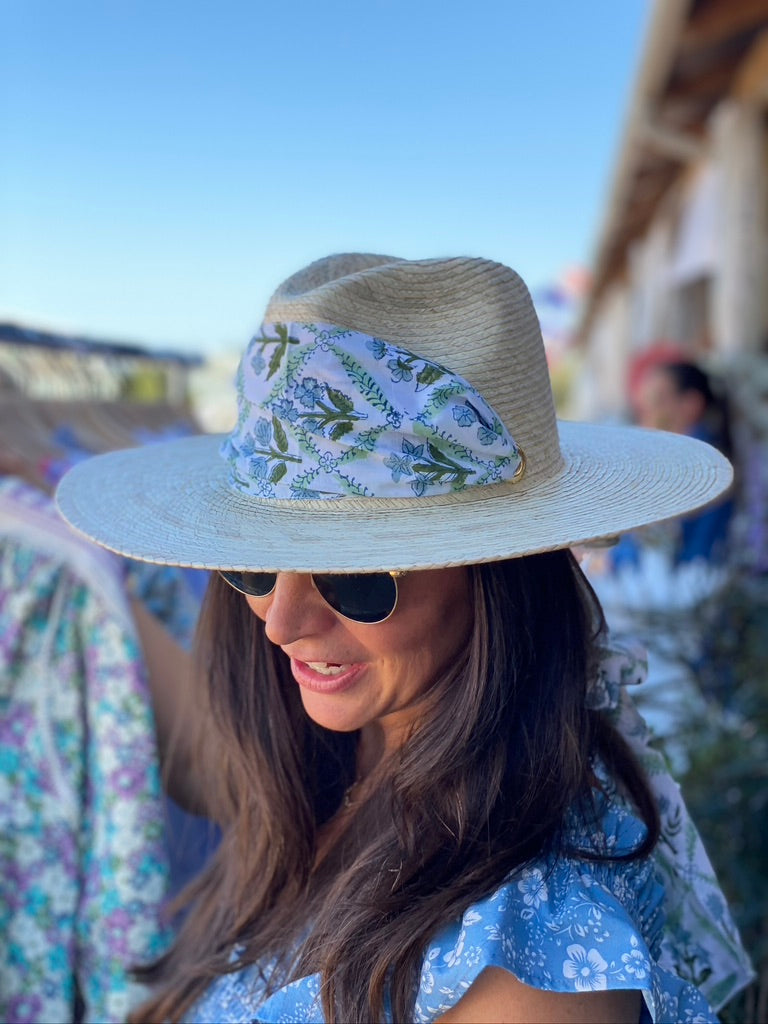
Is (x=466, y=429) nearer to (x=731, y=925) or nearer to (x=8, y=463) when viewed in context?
(x=731, y=925)

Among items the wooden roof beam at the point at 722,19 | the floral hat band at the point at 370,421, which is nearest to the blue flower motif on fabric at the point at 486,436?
the floral hat band at the point at 370,421

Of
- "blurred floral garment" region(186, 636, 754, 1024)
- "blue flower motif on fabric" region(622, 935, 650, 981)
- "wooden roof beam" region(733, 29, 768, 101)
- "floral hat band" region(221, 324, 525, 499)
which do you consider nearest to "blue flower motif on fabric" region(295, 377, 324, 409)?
"floral hat band" region(221, 324, 525, 499)

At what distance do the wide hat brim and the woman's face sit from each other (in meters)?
0.06

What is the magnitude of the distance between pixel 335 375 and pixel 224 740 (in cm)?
62

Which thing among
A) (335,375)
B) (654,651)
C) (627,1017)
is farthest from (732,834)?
(335,375)

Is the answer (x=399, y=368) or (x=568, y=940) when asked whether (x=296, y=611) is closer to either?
(x=399, y=368)

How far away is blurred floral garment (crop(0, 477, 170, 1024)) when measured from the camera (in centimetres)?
137

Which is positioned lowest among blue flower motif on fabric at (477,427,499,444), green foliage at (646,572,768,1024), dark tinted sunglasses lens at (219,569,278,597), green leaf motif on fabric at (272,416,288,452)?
green foliage at (646,572,768,1024)

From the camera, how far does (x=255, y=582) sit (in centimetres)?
103

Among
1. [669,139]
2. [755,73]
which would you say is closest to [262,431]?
[755,73]

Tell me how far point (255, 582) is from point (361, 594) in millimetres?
164

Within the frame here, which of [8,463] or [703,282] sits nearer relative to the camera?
[8,463]

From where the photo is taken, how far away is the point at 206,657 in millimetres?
1275

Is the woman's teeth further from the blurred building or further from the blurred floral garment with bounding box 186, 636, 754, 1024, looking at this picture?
the blurred building
